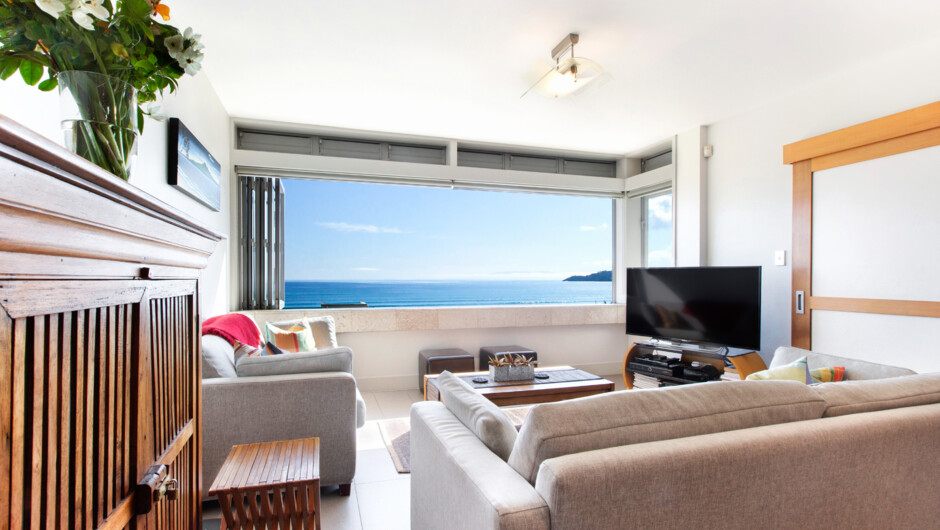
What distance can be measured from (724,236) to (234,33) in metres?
4.09

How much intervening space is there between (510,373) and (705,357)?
1859mm

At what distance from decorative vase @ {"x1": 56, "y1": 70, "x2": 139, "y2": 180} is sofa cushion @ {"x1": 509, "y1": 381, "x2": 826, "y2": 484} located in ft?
3.39

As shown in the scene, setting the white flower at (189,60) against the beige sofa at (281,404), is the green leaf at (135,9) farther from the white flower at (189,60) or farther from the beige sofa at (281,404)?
the beige sofa at (281,404)

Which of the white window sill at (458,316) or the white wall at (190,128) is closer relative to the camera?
the white wall at (190,128)

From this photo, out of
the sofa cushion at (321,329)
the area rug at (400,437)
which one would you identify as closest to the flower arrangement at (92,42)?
the area rug at (400,437)

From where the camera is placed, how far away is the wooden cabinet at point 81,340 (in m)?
0.42

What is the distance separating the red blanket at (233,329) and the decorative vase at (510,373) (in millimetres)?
1643

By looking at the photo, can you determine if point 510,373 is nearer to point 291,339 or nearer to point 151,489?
point 291,339

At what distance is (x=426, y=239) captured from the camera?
52.9 ft

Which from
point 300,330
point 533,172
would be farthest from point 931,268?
point 300,330

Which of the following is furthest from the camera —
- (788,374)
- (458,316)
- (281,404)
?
(458,316)

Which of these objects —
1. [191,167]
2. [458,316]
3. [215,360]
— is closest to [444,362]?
[458,316]

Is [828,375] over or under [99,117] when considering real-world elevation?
under

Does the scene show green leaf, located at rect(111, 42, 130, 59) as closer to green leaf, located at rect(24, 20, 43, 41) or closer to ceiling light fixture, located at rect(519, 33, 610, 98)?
green leaf, located at rect(24, 20, 43, 41)
